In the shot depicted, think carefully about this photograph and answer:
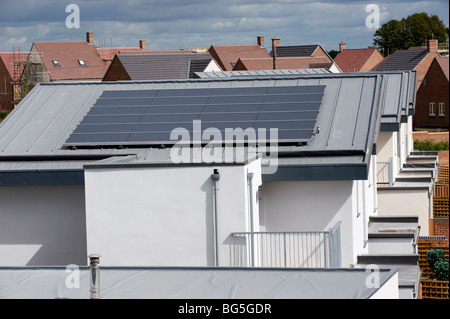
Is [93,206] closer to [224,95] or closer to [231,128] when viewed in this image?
[231,128]

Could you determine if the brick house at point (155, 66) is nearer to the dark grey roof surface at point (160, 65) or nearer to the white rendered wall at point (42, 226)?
the dark grey roof surface at point (160, 65)

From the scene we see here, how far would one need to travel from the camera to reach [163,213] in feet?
40.2

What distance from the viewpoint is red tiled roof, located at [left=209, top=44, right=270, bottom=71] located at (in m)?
80.7

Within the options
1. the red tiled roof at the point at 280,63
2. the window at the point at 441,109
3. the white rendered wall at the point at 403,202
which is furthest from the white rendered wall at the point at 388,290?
the window at the point at 441,109

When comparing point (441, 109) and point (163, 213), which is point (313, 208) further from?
point (441, 109)

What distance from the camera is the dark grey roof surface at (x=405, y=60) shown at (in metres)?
70.8

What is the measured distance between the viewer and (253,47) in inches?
3349

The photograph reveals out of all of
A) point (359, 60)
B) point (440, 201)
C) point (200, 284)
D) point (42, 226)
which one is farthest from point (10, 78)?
point (200, 284)

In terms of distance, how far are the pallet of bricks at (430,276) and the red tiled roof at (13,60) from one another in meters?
57.7

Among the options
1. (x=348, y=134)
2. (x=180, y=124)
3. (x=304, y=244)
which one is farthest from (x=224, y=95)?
(x=304, y=244)

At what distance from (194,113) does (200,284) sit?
643 cm
